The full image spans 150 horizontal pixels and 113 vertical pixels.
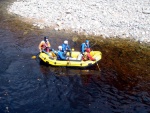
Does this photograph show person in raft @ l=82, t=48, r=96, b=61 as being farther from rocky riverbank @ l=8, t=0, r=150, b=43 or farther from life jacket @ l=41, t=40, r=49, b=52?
rocky riverbank @ l=8, t=0, r=150, b=43

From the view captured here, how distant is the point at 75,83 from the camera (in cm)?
1662

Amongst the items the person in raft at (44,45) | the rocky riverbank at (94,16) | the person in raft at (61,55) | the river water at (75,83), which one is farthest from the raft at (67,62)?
the rocky riverbank at (94,16)

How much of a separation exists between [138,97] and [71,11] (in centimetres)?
1456

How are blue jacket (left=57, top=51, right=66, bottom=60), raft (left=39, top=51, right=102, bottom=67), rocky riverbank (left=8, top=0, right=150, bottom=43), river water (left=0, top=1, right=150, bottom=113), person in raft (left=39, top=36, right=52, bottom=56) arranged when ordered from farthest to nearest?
rocky riverbank (left=8, top=0, right=150, bottom=43)
person in raft (left=39, top=36, right=52, bottom=56)
blue jacket (left=57, top=51, right=66, bottom=60)
raft (left=39, top=51, right=102, bottom=67)
river water (left=0, top=1, right=150, bottom=113)

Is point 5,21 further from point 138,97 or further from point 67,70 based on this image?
point 138,97

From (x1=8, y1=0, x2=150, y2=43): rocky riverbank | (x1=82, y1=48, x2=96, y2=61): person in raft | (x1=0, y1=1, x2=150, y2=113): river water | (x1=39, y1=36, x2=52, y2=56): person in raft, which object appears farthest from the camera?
(x1=8, y1=0, x2=150, y2=43): rocky riverbank

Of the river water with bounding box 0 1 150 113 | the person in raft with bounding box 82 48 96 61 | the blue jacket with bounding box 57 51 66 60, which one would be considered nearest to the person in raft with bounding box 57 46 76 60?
the blue jacket with bounding box 57 51 66 60

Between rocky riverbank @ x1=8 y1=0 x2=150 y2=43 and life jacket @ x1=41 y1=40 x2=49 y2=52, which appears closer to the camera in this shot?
life jacket @ x1=41 y1=40 x2=49 y2=52

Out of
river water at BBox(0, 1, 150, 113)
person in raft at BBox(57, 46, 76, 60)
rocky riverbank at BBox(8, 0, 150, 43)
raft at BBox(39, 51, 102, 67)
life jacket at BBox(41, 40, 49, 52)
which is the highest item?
rocky riverbank at BBox(8, 0, 150, 43)

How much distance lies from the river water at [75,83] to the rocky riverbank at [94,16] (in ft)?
6.88

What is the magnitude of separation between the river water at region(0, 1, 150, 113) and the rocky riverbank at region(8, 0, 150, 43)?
6.88ft

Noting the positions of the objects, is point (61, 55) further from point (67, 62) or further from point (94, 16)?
point (94, 16)

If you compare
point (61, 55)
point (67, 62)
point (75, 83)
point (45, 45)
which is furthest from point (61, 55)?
point (75, 83)

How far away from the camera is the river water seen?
1442 cm
